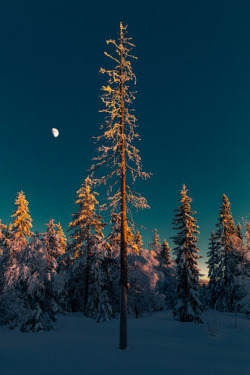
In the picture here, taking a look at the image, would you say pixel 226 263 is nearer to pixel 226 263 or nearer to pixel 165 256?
pixel 226 263

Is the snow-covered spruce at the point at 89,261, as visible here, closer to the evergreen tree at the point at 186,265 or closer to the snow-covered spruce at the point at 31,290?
the snow-covered spruce at the point at 31,290

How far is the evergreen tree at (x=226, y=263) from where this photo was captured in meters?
33.3

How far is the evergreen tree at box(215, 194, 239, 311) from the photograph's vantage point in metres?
33.3

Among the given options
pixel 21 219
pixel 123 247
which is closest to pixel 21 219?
pixel 21 219

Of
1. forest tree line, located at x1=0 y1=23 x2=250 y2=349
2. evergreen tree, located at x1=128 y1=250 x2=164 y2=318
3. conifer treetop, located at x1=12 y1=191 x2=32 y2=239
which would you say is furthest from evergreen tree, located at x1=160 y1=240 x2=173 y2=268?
conifer treetop, located at x1=12 y1=191 x2=32 y2=239

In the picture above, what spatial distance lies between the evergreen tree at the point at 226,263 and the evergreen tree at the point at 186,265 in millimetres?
7953

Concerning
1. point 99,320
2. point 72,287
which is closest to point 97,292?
point 99,320

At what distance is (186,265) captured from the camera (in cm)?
2548

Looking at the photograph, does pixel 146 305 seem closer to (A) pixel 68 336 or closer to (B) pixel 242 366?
(A) pixel 68 336

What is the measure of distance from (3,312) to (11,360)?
1142 centimetres

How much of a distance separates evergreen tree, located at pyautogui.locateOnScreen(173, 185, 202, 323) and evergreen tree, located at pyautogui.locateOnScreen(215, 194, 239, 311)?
795 cm

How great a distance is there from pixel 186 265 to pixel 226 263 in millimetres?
11991

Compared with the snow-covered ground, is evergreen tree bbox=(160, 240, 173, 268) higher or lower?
higher

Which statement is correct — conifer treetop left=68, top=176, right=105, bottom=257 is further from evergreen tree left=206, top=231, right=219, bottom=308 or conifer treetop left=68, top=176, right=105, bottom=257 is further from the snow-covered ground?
evergreen tree left=206, top=231, right=219, bottom=308
